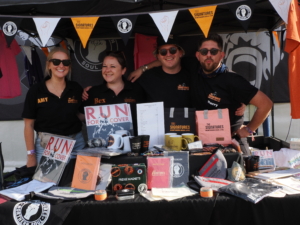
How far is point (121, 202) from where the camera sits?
1870 millimetres

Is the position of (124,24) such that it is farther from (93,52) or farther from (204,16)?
(93,52)

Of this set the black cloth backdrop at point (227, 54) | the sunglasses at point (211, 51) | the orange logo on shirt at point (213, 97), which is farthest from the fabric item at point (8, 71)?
the orange logo on shirt at point (213, 97)

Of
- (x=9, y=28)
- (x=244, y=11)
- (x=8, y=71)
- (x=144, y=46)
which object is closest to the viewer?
(x=244, y=11)

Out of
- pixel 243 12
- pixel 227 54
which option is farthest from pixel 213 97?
pixel 227 54

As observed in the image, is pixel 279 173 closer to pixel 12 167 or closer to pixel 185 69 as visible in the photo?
pixel 185 69

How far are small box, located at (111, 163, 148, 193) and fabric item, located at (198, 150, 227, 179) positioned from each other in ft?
1.64

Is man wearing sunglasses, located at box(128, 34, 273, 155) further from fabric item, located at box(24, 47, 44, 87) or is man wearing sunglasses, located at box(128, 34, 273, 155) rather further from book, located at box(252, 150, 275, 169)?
fabric item, located at box(24, 47, 44, 87)

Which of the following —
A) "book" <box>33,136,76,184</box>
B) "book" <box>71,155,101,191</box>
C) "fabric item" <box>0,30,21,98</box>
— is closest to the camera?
"book" <box>71,155,101,191</box>

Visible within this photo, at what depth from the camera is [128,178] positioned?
204 cm

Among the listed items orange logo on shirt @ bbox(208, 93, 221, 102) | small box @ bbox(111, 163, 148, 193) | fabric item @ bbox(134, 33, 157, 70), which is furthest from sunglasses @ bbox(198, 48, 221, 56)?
fabric item @ bbox(134, 33, 157, 70)

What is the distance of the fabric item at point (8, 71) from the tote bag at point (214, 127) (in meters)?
2.69

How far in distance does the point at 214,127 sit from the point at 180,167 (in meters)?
0.50

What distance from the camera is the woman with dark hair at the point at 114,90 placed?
2898mm

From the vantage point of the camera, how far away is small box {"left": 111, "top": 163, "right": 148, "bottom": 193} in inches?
79.8
